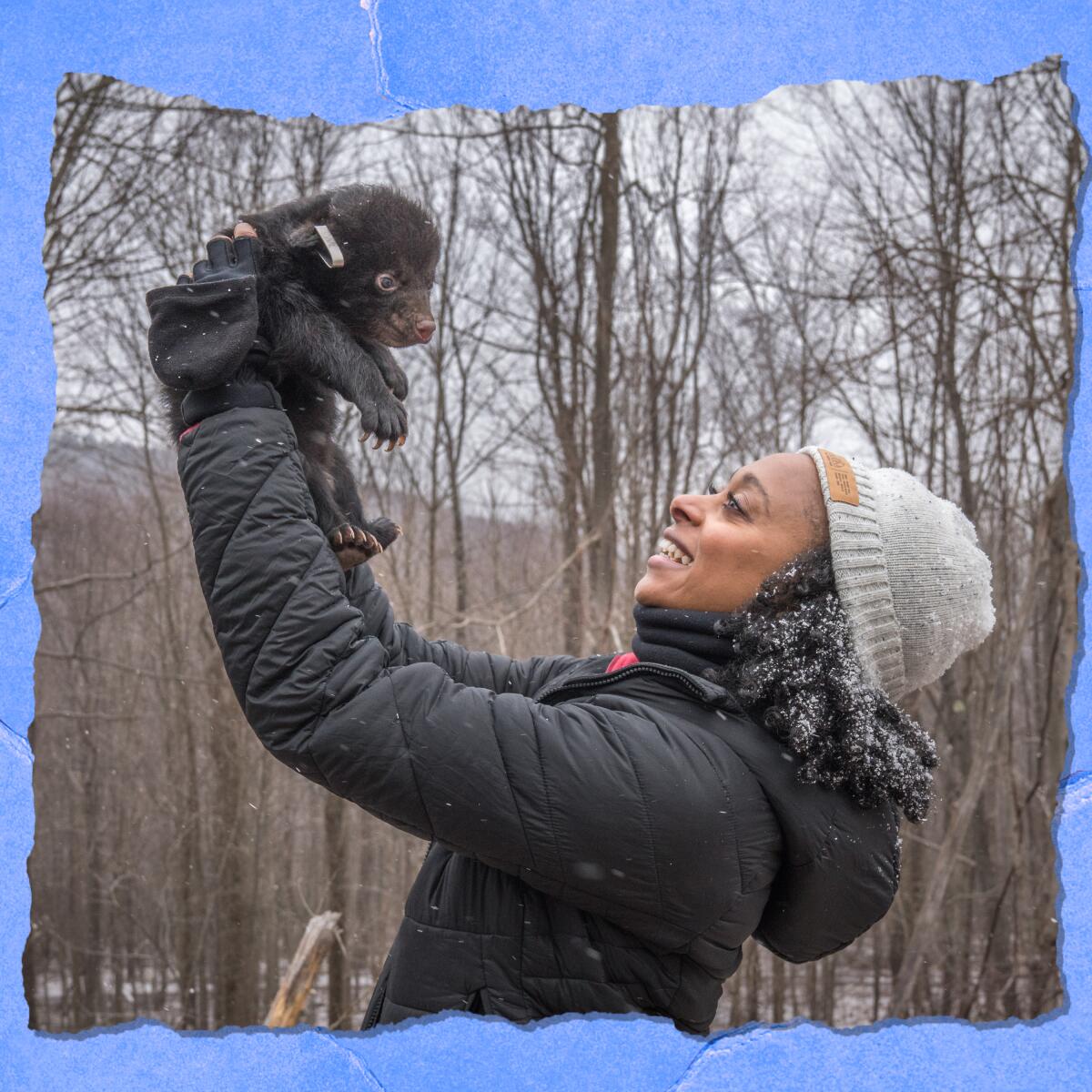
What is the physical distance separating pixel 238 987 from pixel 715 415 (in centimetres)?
294

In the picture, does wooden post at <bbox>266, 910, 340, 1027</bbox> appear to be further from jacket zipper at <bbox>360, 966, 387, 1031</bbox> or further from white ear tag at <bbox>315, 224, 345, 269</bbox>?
white ear tag at <bbox>315, 224, 345, 269</bbox>

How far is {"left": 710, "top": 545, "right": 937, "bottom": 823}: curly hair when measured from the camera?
100cm

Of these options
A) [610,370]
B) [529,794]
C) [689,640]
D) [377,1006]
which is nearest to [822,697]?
[689,640]

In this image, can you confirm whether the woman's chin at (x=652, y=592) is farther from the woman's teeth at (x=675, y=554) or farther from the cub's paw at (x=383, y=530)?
the cub's paw at (x=383, y=530)

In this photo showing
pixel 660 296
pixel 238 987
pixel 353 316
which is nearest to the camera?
pixel 353 316

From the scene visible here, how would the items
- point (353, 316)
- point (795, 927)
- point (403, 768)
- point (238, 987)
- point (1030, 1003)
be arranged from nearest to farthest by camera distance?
point (403, 768)
point (795, 927)
point (353, 316)
point (1030, 1003)
point (238, 987)

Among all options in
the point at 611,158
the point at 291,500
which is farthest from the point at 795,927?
the point at 611,158

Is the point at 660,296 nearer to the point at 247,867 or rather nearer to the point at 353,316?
the point at 353,316

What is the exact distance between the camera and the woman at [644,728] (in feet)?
3.09

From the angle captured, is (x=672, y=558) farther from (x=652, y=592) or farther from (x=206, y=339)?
(x=206, y=339)

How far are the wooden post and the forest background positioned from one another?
969 mm

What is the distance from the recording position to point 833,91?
Result: 297 centimetres

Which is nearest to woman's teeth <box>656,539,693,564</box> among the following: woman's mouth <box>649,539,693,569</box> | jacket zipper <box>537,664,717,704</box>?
woman's mouth <box>649,539,693,569</box>

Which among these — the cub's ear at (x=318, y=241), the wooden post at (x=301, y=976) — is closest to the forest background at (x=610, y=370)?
the wooden post at (x=301, y=976)
